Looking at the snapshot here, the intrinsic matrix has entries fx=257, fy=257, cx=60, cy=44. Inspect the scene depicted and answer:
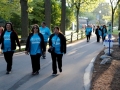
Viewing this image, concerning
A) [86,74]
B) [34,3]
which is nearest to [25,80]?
[86,74]

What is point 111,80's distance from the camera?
7777 millimetres

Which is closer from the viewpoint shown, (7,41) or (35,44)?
(35,44)

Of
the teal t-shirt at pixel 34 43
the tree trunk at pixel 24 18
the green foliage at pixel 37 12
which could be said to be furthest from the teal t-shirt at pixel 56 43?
the green foliage at pixel 37 12

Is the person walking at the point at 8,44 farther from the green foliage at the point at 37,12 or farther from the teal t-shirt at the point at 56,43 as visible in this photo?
the green foliage at the point at 37,12

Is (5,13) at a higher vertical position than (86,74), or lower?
higher

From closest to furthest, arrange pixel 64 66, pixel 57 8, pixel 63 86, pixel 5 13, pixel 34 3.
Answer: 1. pixel 63 86
2. pixel 64 66
3. pixel 5 13
4. pixel 34 3
5. pixel 57 8

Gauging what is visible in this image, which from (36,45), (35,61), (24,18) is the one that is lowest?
(35,61)

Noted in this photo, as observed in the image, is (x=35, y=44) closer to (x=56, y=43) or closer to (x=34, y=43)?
(x=34, y=43)

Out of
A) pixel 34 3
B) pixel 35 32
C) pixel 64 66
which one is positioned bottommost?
pixel 64 66

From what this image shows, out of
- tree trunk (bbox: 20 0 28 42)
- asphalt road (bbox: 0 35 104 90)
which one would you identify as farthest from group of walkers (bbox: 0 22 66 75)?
tree trunk (bbox: 20 0 28 42)

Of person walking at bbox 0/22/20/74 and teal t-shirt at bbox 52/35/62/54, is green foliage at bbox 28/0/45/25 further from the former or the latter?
teal t-shirt at bbox 52/35/62/54

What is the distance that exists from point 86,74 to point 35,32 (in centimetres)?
232

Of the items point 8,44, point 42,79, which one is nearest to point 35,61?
point 42,79

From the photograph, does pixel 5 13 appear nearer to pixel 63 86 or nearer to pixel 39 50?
pixel 39 50
